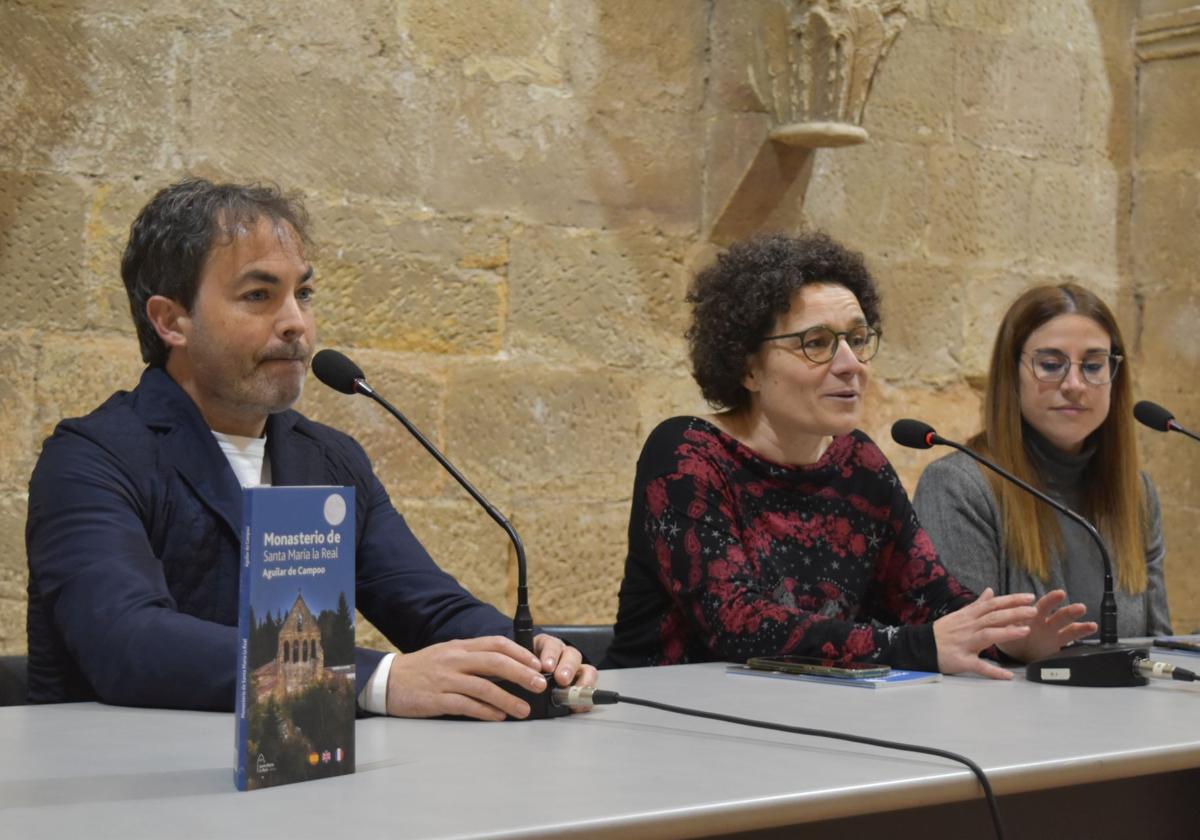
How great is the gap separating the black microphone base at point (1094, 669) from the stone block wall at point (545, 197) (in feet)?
6.69

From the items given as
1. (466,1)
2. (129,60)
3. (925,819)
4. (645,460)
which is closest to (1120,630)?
(645,460)

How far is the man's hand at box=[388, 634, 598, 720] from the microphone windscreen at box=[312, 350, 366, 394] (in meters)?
0.45

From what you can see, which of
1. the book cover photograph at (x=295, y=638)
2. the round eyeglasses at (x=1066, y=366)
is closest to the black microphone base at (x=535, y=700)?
the book cover photograph at (x=295, y=638)

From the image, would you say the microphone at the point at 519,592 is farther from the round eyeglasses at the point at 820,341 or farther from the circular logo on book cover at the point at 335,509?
the round eyeglasses at the point at 820,341

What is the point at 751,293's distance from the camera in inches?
116

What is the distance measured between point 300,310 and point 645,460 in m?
0.69

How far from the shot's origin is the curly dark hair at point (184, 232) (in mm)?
2426

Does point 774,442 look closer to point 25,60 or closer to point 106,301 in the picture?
point 106,301

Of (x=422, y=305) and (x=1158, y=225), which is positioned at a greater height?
(x=1158, y=225)

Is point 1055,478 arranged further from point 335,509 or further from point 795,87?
point 335,509

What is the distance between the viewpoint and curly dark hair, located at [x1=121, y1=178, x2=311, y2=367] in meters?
2.43

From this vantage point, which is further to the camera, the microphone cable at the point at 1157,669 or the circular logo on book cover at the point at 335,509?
the microphone cable at the point at 1157,669

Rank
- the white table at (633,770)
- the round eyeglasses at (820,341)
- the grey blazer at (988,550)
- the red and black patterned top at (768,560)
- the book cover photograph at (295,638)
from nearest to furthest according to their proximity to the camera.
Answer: the white table at (633,770)
the book cover photograph at (295,638)
the red and black patterned top at (768,560)
the round eyeglasses at (820,341)
the grey blazer at (988,550)

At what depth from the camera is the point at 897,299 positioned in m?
4.97
